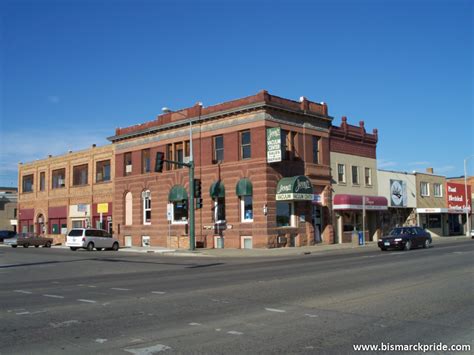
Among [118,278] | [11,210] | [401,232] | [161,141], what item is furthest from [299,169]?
[11,210]

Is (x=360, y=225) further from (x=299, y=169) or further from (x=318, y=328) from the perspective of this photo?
(x=318, y=328)

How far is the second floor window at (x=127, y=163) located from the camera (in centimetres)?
4666

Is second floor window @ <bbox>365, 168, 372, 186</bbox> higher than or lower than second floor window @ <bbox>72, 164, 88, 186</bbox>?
lower

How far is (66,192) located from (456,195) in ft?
148

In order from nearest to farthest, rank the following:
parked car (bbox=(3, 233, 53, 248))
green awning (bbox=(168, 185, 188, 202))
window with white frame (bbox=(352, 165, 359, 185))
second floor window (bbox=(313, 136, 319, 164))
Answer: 1. second floor window (bbox=(313, 136, 319, 164))
2. green awning (bbox=(168, 185, 188, 202))
3. window with white frame (bbox=(352, 165, 359, 185))
4. parked car (bbox=(3, 233, 53, 248))

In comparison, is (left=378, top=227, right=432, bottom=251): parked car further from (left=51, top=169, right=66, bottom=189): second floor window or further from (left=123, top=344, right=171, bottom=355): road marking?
(left=51, top=169, right=66, bottom=189): second floor window

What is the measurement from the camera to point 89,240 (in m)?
38.6

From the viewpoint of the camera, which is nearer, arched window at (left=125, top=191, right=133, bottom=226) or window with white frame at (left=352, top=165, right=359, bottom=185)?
window with white frame at (left=352, top=165, right=359, bottom=185)

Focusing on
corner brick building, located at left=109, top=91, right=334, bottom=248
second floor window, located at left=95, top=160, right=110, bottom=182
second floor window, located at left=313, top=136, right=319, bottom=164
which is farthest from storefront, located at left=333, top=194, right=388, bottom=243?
second floor window, located at left=95, top=160, right=110, bottom=182

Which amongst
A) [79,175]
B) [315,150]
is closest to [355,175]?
[315,150]

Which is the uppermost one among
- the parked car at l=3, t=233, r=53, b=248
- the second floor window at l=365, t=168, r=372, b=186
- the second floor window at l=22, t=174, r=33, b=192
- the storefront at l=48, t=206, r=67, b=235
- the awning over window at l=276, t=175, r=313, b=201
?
the second floor window at l=22, t=174, r=33, b=192

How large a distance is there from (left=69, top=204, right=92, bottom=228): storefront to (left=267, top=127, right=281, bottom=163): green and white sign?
80.9ft

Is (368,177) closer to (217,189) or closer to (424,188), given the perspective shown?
(424,188)

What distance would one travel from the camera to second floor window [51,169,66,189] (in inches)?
2226
